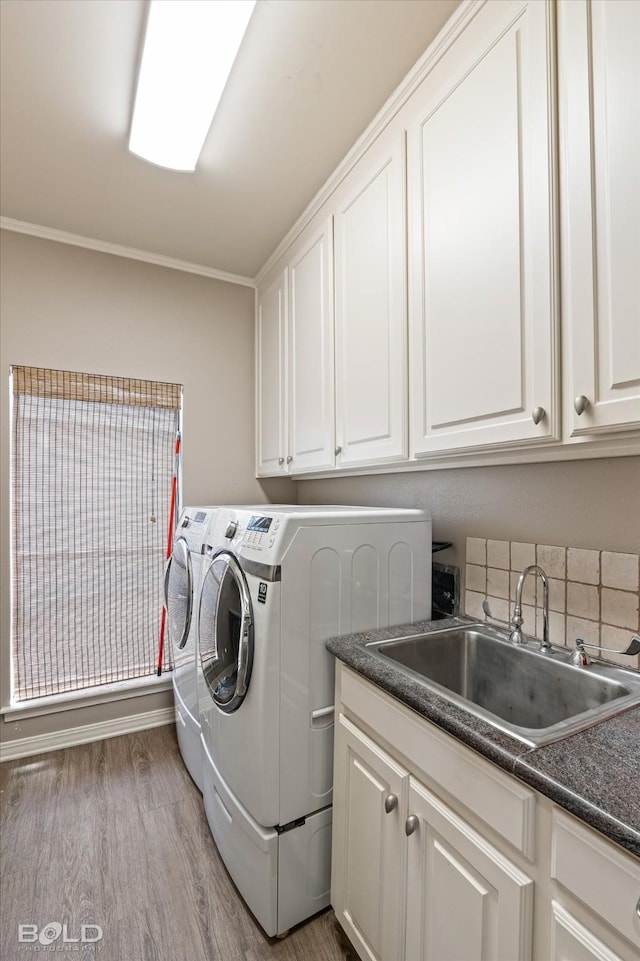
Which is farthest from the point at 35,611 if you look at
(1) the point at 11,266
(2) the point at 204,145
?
(2) the point at 204,145

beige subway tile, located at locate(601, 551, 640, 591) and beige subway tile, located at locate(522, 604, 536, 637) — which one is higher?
beige subway tile, located at locate(601, 551, 640, 591)

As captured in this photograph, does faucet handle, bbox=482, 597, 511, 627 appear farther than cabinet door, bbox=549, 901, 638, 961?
Yes

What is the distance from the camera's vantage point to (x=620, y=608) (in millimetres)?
1162

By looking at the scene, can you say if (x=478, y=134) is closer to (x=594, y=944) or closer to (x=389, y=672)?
(x=389, y=672)

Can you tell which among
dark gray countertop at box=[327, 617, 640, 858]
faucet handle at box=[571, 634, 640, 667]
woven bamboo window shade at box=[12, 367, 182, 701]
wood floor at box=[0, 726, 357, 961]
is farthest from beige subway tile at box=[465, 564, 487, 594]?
woven bamboo window shade at box=[12, 367, 182, 701]

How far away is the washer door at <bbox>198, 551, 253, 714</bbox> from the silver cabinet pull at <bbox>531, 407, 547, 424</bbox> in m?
0.93

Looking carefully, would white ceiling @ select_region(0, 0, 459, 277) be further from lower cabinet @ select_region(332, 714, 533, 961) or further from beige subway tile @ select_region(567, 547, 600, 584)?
lower cabinet @ select_region(332, 714, 533, 961)

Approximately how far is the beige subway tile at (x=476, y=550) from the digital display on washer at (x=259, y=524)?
737mm

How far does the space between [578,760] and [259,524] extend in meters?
0.98

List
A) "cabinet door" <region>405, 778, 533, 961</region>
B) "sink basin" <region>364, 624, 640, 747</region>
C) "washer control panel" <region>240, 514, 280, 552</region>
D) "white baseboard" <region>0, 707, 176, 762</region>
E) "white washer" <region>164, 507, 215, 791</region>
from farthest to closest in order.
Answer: "white baseboard" <region>0, 707, 176, 762</region>, "white washer" <region>164, 507, 215, 791</region>, "washer control panel" <region>240, 514, 280, 552</region>, "sink basin" <region>364, 624, 640, 747</region>, "cabinet door" <region>405, 778, 533, 961</region>

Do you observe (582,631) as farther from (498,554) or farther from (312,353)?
(312,353)

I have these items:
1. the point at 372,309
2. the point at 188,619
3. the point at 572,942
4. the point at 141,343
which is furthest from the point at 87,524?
the point at 572,942

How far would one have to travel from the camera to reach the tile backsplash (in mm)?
1152

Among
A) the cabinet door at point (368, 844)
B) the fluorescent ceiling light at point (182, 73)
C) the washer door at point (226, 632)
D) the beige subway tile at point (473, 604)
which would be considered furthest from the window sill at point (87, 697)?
the fluorescent ceiling light at point (182, 73)
